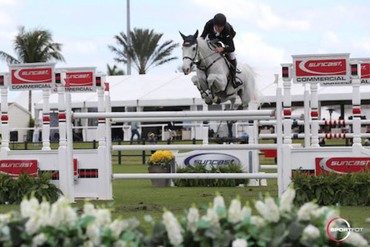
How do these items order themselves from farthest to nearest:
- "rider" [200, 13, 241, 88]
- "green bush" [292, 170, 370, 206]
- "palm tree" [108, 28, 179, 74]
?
1. "palm tree" [108, 28, 179, 74]
2. "rider" [200, 13, 241, 88]
3. "green bush" [292, 170, 370, 206]

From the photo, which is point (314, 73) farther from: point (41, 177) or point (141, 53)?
point (141, 53)

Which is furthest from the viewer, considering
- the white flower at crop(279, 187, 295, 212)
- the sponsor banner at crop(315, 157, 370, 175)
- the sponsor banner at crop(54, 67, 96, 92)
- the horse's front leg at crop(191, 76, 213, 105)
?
the sponsor banner at crop(54, 67, 96, 92)

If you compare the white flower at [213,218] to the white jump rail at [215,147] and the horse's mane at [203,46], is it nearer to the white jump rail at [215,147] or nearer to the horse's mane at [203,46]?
the white jump rail at [215,147]

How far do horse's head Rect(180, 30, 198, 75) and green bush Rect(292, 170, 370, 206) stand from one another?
8.79ft

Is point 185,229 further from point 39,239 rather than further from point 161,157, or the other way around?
point 161,157

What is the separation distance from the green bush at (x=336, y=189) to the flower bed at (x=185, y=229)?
5.48m

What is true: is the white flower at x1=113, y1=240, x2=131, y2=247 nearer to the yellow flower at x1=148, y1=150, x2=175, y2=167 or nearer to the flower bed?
the flower bed

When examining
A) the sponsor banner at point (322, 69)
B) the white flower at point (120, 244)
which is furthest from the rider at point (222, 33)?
the white flower at point (120, 244)

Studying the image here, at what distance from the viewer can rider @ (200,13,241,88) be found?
470 inches

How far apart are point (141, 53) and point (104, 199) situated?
130 ft

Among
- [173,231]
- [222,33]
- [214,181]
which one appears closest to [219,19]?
[222,33]

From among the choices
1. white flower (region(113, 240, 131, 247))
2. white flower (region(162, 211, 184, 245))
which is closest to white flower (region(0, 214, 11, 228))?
white flower (region(113, 240, 131, 247))

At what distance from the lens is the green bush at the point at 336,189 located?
9.42 metres

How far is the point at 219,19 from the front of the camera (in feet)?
38.8
